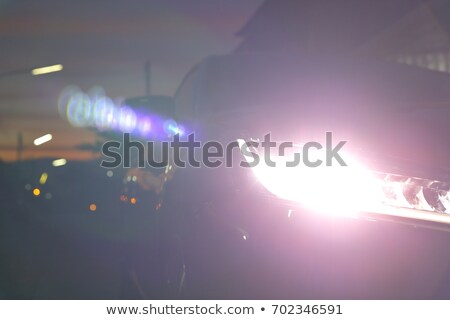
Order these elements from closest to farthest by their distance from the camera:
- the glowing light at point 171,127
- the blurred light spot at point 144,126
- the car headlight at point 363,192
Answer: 1. the car headlight at point 363,192
2. the glowing light at point 171,127
3. the blurred light spot at point 144,126

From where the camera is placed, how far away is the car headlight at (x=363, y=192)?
6.79ft

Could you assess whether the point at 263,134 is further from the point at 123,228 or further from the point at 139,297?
the point at 123,228

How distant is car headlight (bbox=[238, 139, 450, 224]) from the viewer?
2.07 meters

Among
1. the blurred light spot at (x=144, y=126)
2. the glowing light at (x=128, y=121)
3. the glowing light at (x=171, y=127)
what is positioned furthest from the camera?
the glowing light at (x=128, y=121)

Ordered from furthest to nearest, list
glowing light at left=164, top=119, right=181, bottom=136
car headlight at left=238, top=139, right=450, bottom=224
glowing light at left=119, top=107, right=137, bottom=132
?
glowing light at left=119, top=107, right=137, bottom=132
glowing light at left=164, top=119, right=181, bottom=136
car headlight at left=238, top=139, right=450, bottom=224

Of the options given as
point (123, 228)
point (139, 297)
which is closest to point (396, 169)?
point (139, 297)

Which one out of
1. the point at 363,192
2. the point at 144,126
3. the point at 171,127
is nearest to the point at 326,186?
the point at 363,192

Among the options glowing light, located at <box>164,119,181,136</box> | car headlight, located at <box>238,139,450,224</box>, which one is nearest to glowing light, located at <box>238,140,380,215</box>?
car headlight, located at <box>238,139,450,224</box>

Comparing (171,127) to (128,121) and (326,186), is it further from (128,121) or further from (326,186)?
(326,186)

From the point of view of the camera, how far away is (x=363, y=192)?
212 cm

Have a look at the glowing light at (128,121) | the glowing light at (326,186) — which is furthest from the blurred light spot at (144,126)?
the glowing light at (326,186)

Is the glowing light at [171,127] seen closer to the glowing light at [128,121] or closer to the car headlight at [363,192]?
the glowing light at [128,121]

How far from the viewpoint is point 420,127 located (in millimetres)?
2441

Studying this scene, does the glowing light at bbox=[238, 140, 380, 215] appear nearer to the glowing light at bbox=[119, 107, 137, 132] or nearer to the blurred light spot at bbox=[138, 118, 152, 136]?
the blurred light spot at bbox=[138, 118, 152, 136]
